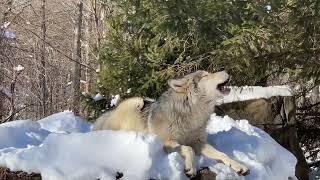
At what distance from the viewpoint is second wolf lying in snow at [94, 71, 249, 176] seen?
606 centimetres

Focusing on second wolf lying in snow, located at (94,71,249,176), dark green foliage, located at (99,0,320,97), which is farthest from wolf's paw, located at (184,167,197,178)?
dark green foliage, located at (99,0,320,97)

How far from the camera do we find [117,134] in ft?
17.6

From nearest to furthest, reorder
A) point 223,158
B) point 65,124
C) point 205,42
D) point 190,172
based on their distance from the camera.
Answer: point 190,172, point 223,158, point 65,124, point 205,42

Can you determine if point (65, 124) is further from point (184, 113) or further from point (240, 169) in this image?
point (240, 169)

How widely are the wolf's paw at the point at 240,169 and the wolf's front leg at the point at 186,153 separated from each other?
634 mm

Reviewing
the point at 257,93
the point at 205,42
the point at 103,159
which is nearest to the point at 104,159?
the point at 103,159

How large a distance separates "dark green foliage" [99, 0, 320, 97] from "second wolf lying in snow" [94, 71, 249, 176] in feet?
4.93

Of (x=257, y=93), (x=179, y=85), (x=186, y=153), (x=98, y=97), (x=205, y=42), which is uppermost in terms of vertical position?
(x=205, y=42)

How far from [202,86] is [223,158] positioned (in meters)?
0.93

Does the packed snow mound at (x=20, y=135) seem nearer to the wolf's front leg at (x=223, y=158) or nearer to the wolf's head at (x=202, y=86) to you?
the wolf's head at (x=202, y=86)

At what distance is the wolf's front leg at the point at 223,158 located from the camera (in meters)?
5.88

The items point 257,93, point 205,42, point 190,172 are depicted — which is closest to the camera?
point 190,172

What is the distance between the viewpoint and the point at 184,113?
20.2ft

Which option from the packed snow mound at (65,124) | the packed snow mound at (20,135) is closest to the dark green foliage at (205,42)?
the packed snow mound at (65,124)
